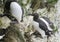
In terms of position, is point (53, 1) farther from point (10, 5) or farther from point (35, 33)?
point (10, 5)

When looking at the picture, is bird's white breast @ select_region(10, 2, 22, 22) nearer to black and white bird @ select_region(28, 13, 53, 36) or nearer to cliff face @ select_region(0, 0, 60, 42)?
cliff face @ select_region(0, 0, 60, 42)

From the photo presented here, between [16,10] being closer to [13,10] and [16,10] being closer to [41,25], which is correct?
[13,10]

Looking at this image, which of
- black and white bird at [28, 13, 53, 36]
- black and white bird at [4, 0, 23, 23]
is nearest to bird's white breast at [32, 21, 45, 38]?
black and white bird at [28, 13, 53, 36]

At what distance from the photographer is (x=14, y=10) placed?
5.81ft

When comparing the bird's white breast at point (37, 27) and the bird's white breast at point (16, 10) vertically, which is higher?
the bird's white breast at point (16, 10)

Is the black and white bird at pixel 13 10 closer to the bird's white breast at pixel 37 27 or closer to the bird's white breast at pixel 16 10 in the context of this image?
the bird's white breast at pixel 16 10

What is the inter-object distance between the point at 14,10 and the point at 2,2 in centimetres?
18

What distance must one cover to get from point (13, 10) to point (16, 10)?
3 centimetres

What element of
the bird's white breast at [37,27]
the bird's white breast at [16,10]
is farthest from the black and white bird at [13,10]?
the bird's white breast at [37,27]

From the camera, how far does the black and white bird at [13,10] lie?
1757 millimetres

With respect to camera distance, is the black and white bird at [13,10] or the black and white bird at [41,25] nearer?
the black and white bird at [13,10]

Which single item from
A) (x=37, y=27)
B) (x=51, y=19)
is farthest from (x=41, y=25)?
(x=51, y=19)

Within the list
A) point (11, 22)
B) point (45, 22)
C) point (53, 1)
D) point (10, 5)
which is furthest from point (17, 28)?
point (53, 1)

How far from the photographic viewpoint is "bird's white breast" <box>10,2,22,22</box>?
1.75 m
